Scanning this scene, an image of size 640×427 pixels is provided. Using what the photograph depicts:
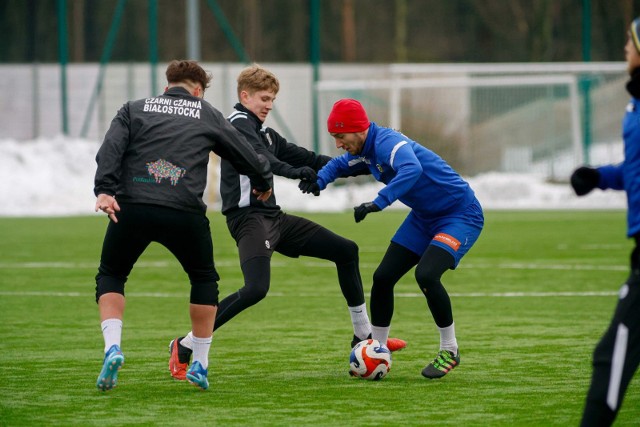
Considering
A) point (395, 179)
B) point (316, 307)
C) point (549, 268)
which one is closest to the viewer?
point (395, 179)

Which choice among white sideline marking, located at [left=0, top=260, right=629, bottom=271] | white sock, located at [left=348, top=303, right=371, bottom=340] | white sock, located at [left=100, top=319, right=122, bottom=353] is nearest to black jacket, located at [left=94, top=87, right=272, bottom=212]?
white sock, located at [left=100, top=319, right=122, bottom=353]

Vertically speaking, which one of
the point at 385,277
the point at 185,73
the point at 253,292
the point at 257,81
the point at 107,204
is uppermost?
the point at 185,73

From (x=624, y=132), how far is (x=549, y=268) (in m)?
9.48

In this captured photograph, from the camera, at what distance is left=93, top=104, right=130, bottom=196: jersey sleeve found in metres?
6.76

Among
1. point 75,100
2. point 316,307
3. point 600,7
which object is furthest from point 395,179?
point 600,7

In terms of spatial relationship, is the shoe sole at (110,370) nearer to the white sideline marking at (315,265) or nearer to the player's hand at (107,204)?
the player's hand at (107,204)

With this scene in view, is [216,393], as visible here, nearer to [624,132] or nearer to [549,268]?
[624,132]

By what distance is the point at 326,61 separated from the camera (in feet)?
125

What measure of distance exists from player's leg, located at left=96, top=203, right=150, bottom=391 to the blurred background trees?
25171 millimetres

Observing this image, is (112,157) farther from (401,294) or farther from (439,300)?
(401,294)

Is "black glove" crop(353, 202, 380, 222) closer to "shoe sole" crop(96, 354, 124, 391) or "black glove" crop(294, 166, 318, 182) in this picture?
"black glove" crop(294, 166, 318, 182)

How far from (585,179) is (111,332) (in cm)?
294

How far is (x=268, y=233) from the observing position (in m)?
8.29

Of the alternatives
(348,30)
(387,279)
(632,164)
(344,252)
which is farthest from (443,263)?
(348,30)
